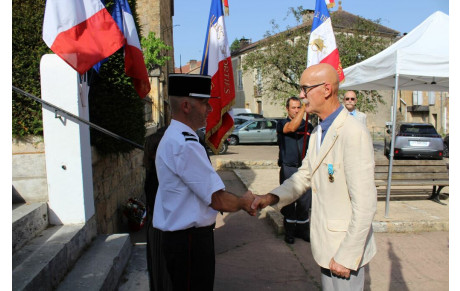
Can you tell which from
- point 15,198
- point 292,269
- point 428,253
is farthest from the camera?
point 428,253

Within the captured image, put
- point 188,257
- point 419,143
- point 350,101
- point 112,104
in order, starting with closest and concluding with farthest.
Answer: point 188,257 < point 112,104 < point 350,101 < point 419,143

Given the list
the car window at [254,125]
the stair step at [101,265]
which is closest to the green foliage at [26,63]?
the stair step at [101,265]

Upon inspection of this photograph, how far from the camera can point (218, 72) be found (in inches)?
190

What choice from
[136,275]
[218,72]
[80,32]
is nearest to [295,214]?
[218,72]

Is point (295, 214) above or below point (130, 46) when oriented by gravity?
below

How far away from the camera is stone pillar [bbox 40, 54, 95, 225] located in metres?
3.75

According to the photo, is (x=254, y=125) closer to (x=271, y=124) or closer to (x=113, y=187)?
(x=271, y=124)

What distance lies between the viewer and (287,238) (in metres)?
5.50

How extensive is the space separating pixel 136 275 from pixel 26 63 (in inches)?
99.0

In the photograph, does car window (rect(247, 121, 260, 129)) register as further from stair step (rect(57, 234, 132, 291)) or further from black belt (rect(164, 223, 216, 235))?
black belt (rect(164, 223, 216, 235))

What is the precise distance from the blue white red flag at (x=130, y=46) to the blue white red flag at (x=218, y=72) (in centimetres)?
91

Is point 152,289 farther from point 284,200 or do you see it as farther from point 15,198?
point 15,198

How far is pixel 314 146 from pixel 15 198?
3042 millimetres

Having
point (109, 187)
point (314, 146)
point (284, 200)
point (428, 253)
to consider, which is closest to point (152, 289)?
point (284, 200)
